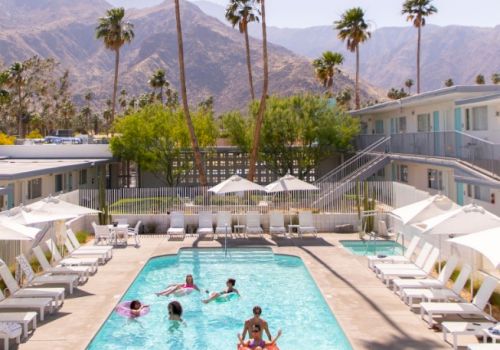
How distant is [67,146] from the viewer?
125ft

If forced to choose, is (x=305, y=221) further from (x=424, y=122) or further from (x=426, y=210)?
(x=424, y=122)

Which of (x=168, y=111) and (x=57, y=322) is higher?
(x=168, y=111)

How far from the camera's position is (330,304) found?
43.8ft

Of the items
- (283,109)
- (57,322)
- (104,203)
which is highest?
(283,109)

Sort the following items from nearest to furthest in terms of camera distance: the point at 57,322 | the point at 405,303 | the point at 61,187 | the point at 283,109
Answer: the point at 57,322
the point at 405,303
the point at 61,187
the point at 283,109

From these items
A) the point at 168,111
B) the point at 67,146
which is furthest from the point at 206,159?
the point at 67,146

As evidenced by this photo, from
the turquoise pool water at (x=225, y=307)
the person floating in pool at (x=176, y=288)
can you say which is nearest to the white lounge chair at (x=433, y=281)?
the turquoise pool water at (x=225, y=307)

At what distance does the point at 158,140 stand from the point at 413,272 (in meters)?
22.8

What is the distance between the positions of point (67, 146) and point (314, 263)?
25343 mm

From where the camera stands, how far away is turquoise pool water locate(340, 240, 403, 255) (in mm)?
20723

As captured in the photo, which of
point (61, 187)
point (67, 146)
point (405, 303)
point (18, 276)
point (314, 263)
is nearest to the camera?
point (405, 303)

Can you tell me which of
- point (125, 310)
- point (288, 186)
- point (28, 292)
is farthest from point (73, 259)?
point (288, 186)

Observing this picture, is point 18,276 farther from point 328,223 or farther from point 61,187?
point 61,187

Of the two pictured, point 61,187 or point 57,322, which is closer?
point 57,322
